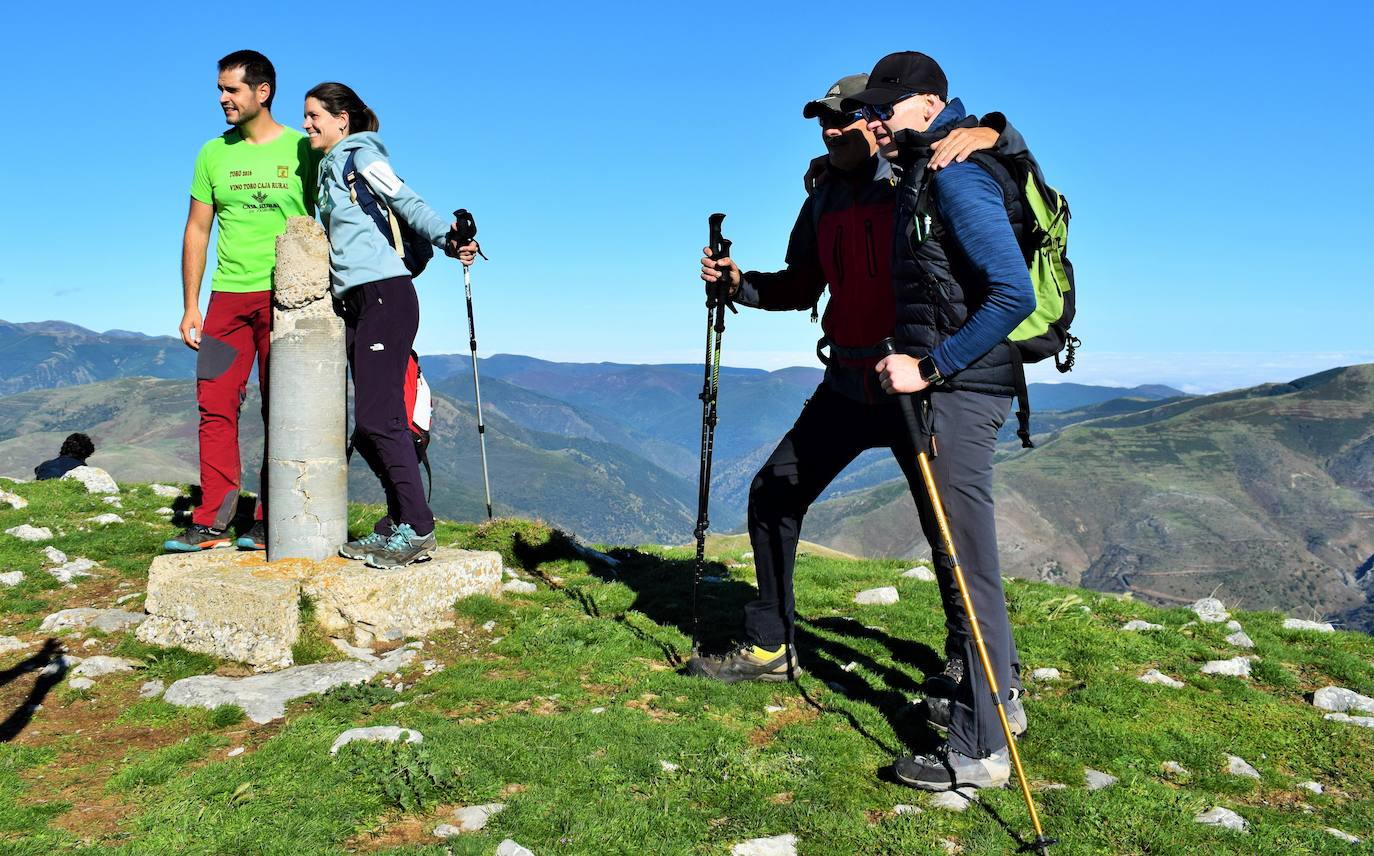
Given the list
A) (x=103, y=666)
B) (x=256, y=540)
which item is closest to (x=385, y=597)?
(x=256, y=540)

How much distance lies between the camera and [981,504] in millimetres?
5367

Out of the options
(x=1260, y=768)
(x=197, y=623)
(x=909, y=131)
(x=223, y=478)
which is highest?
(x=909, y=131)

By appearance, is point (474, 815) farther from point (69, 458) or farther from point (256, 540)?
point (69, 458)

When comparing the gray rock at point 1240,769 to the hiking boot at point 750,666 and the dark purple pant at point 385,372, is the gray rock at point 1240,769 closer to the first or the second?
the hiking boot at point 750,666

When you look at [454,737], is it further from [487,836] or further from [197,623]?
[197,623]

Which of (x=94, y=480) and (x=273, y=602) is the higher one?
(x=94, y=480)

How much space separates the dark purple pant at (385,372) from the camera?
7988 mm

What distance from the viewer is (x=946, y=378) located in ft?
17.0

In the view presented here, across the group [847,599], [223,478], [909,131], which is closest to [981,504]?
[909,131]

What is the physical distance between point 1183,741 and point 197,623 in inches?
302

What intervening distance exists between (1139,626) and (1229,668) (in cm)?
142

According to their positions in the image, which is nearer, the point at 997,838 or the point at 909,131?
the point at 997,838

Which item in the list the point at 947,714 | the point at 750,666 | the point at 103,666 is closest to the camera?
the point at 947,714

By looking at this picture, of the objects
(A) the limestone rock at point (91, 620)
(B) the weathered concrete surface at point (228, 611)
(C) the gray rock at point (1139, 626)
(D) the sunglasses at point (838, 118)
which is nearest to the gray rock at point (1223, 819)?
(C) the gray rock at point (1139, 626)
